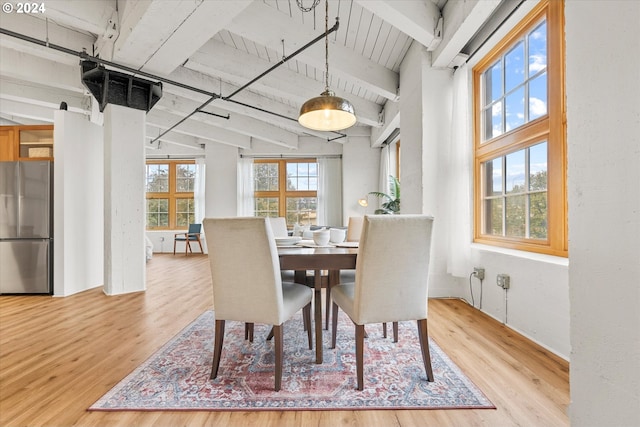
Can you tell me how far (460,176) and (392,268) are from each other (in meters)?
1.95

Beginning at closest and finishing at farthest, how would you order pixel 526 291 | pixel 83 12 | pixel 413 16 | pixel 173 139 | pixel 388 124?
pixel 526 291
pixel 413 16
pixel 83 12
pixel 388 124
pixel 173 139

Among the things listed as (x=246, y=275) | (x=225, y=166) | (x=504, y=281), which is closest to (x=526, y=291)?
(x=504, y=281)

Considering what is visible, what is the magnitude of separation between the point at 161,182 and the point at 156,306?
19.3 ft

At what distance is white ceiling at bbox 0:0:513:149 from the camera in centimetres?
278

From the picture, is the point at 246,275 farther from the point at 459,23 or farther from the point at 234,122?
the point at 234,122

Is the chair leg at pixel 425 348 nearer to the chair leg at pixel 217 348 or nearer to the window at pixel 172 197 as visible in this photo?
the chair leg at pixel 217 348

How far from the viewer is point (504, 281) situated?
8.23ft

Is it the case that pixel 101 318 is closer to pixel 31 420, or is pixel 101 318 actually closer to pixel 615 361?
pixel 31 420

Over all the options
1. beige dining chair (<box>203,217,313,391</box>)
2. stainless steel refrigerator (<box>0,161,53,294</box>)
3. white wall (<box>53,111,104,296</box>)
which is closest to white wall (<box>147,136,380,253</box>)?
white wall (<box>53,111,104,296</box>)

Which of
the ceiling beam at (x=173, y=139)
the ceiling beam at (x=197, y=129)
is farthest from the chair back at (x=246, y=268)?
the ceiling beam at (x=173, y=139)

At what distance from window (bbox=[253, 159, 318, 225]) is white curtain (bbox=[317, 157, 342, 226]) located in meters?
0.28

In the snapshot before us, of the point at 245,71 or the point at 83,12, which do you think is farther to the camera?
the point at 245,71

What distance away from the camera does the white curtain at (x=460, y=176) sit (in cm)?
307

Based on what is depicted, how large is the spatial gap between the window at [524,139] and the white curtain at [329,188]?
14.9 feet
